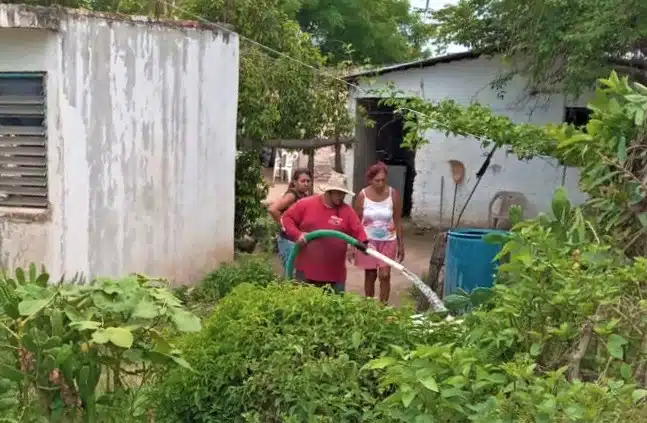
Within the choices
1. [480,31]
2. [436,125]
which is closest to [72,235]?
[436,125]

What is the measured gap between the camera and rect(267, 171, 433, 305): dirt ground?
8344 mm

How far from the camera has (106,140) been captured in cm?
648

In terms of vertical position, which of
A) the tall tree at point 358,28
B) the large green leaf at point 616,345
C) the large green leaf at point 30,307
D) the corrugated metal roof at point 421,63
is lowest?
the large green leaf at point 30,307

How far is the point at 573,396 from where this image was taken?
2033 millimetres

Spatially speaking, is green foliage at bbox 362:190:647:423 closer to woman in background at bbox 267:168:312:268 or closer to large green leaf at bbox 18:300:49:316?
large green leaf at bbox 18:300:49:316

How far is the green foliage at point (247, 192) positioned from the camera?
9.20m

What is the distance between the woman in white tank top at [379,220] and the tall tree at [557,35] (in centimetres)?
360

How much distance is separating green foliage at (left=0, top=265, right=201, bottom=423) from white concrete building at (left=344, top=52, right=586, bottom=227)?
8.91m

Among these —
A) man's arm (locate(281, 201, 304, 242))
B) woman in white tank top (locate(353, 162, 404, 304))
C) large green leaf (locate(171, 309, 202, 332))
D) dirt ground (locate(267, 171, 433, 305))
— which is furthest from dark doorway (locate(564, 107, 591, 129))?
large green leaf (locate(171, 309, 202, 332))

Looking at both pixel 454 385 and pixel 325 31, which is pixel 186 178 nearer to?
pixel 454 385

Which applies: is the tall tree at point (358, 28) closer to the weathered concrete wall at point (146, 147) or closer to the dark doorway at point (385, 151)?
the dark doorway at point (385, 151)

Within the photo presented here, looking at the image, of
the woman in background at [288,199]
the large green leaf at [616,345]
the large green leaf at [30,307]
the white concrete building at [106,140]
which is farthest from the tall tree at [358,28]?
the large green leaf at [616,345]

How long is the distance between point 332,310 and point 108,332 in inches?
38.5

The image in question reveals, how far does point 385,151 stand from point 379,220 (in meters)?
8.45
